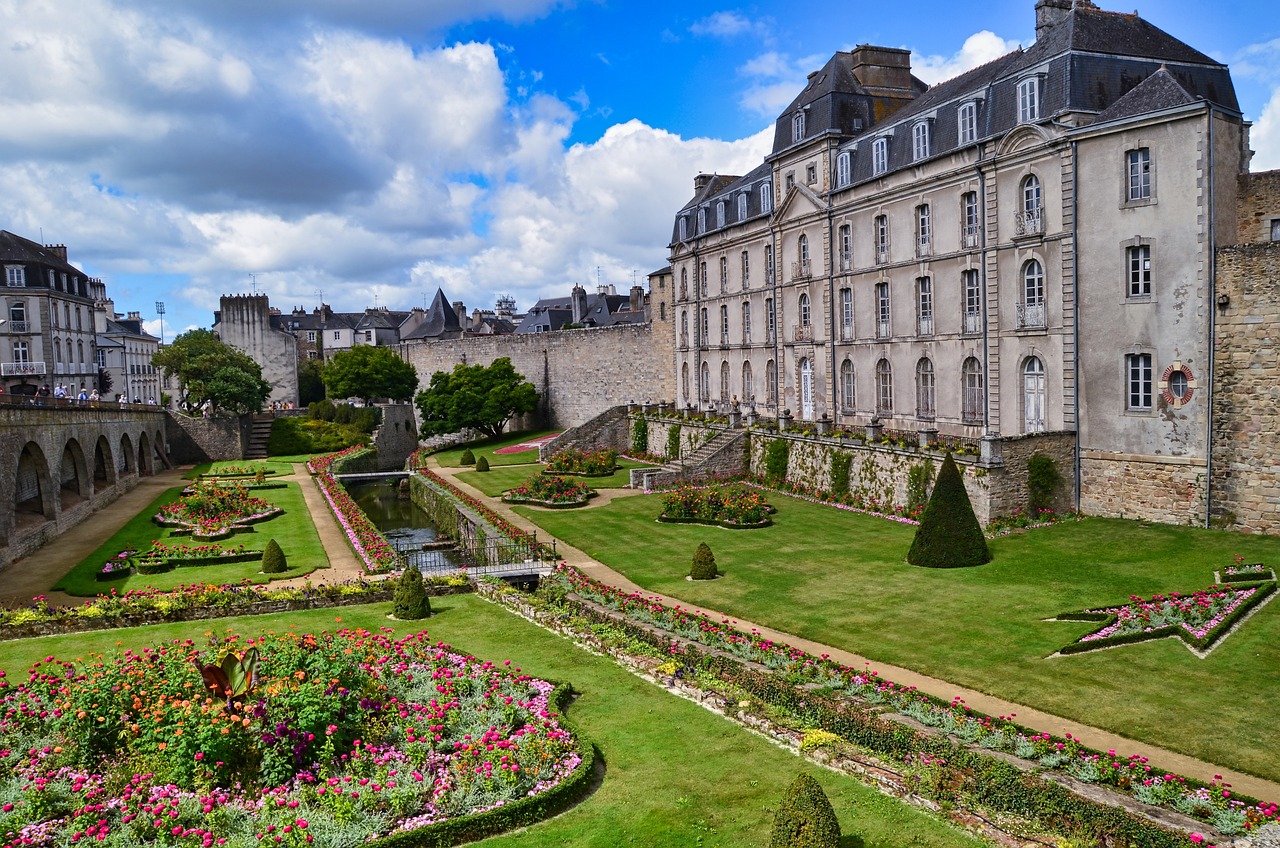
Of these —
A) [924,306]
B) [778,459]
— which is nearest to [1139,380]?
[924,306]

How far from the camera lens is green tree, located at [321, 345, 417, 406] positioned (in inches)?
2456

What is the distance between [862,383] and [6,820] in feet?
99.1

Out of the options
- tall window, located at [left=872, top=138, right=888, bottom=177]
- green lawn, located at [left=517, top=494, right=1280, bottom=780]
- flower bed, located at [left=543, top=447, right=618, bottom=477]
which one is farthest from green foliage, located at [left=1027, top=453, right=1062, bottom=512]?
flower bed, located at [left=543, top=447, right=618, bottom=477]

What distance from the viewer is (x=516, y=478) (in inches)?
1586

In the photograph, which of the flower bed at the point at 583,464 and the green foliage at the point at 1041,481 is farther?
the flower bed at the point at 583,464

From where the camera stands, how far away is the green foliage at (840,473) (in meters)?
29.8

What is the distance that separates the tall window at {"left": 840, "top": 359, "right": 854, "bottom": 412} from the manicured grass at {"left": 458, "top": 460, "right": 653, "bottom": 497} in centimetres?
911

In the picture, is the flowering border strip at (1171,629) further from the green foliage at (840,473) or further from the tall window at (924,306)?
the tall window at (924,306)

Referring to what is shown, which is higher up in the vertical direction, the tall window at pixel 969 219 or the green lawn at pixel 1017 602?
the tall window at pixel 969 219

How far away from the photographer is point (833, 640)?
16594 mm

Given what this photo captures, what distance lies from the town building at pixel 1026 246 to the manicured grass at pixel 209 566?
20.0 m

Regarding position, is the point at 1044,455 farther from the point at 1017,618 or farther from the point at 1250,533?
the point at 1017,618

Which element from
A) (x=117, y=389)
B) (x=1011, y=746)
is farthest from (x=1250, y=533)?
(x=117, y=389)

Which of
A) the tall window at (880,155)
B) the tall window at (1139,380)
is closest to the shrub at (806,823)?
the tall window at (1139,380)
